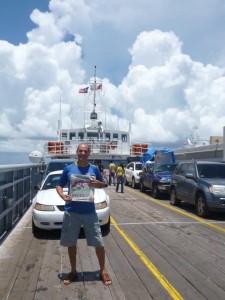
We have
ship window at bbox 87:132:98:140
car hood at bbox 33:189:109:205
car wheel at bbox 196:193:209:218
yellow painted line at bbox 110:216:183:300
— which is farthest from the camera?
ship window at bbox 87:132:98:140

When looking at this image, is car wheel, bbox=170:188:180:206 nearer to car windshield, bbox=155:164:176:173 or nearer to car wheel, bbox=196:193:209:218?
car wheel, bbox=196:193:209:218

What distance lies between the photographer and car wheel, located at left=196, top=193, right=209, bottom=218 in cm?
1175

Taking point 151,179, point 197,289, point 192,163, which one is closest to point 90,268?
point 197,289

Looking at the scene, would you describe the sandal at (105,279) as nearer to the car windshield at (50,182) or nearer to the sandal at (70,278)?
the sandal at (70,278)

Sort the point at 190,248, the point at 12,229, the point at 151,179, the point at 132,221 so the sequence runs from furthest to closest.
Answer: the point at 151,179, the point at 132,221, the point at 12,229, the point at 190,248

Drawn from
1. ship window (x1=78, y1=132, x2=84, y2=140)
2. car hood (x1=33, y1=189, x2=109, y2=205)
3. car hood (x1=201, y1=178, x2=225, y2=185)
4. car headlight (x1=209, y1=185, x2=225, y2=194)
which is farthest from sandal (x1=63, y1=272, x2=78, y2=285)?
ship window (x1=78, y1=132, x2=84, y2=140)

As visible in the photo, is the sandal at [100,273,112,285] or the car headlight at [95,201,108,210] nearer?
the sandal at [100,273,112,285]

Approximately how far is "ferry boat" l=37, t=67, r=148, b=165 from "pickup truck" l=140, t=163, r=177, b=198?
41.1 ft

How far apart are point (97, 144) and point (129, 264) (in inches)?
1107

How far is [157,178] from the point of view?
18578mm

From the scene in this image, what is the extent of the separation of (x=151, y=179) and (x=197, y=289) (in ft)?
47.0

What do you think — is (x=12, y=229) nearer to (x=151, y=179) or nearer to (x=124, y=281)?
(x=124, y=281)

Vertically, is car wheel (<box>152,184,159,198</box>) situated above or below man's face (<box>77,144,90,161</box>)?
below

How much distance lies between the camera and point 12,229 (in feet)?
32.2
